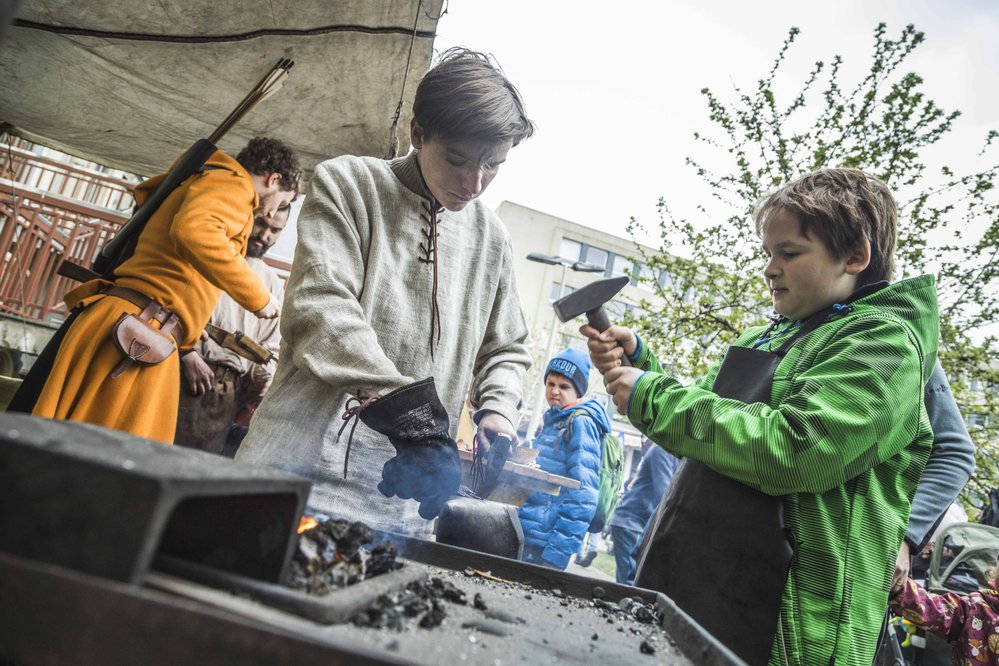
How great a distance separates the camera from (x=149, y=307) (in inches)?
91.9

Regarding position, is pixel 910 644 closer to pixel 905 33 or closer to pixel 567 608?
pixel 567 608

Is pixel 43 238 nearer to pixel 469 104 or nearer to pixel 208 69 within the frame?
pixel 208 69

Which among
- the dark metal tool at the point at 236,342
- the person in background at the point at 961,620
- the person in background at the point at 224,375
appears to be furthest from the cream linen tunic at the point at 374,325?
the person in background at the point at 961,620

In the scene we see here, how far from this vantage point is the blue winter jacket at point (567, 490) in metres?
4.39

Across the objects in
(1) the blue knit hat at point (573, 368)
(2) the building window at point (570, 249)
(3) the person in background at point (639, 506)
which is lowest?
(3) the person in background at point (639, 506)

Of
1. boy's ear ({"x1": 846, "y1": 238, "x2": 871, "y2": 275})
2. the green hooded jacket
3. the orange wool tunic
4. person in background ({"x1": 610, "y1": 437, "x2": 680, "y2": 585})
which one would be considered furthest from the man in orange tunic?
person in background ({"x1": 610, "y1": 437, "x2": 680, "y2": 585})

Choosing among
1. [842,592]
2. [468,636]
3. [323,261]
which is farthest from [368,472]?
[842,592]

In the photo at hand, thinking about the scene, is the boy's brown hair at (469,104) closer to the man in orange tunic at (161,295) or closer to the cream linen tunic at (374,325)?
the cream linen tunic at (374,325)

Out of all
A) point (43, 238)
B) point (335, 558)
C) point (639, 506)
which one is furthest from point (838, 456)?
point (43, 238)

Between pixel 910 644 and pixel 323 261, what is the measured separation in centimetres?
499

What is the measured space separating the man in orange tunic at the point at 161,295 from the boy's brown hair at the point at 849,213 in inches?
88.1

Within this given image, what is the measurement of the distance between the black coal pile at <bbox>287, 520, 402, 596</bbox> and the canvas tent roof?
284 cm

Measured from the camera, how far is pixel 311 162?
15.4ft

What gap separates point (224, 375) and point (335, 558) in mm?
2929
